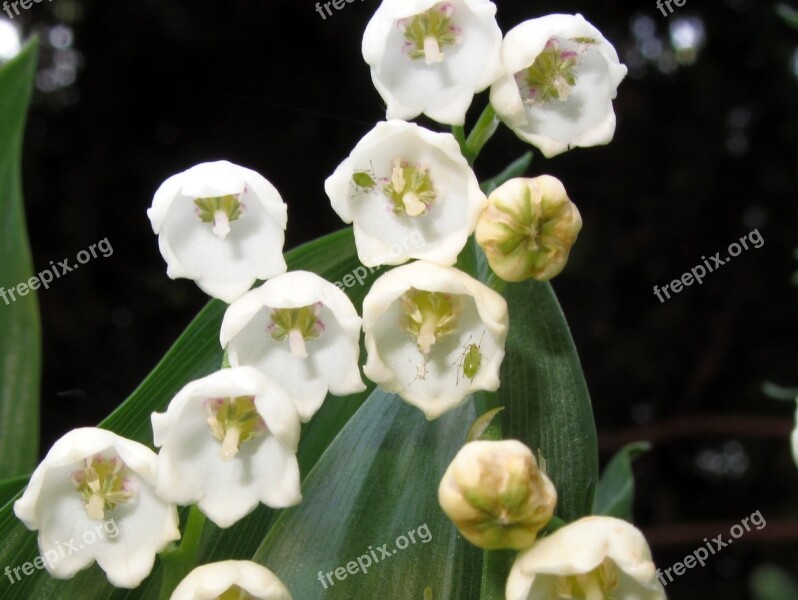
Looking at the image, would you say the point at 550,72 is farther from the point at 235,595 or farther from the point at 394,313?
the point at 235,595

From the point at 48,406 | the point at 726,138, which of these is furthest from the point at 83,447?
the point at 726,138

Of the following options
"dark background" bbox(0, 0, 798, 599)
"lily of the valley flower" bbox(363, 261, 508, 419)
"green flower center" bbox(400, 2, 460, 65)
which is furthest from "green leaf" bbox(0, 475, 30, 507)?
"dark background" bbox(0, 0, 798, 599)

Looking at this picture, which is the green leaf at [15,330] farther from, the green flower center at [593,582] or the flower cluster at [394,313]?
the green flower center at [593,582]

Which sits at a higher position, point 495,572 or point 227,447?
point 227,447

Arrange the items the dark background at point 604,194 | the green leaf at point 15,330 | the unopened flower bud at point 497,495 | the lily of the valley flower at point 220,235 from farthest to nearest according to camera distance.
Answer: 1. the dark background at point 604,194
2. the green leaf at point 15,330
3. the lily of the valley flower at point 220,235
4. the unopened flower bud at point 497,495

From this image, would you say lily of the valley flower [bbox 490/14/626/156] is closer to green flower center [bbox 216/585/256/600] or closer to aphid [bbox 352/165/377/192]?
aphid [bbox 352/165/377/192]

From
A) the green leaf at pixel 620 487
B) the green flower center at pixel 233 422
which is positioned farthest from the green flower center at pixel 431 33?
the green leaf at pixel 620 487

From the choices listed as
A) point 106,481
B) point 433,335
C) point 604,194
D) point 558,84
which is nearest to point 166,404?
point 106,481
